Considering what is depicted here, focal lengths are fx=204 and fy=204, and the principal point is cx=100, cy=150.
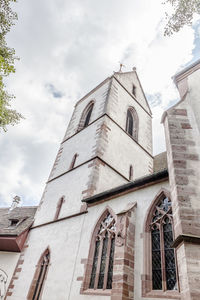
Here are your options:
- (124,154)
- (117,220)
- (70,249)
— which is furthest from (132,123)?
(117,220)

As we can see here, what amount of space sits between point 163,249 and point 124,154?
7333mm

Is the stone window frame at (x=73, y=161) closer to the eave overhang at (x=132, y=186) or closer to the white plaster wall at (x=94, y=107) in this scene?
the white plaster wall at (x=94, y=107)

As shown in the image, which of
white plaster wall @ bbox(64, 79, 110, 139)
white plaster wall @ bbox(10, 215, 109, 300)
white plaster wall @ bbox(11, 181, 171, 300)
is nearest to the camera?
white plaster wall @ bbox(11, 181, 171, 300)

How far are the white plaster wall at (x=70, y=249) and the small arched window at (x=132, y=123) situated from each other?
7.77 m

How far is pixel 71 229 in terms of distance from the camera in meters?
8.07

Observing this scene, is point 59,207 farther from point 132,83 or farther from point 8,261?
point 132,83

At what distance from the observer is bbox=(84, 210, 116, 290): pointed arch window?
19.6 feet

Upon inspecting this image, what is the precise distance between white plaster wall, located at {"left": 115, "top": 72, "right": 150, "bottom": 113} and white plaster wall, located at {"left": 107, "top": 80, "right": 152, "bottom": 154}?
0.90m

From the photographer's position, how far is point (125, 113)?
1438 centimetres

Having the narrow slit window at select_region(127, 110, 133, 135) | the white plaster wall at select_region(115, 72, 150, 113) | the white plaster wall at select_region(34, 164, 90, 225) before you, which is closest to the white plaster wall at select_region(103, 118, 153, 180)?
the narrow slit window at select_region(127, 110, 133, 135)

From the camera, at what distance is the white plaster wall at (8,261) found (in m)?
9.51

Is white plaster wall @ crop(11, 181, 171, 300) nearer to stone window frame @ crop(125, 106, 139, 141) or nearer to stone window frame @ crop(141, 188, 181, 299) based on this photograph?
stone window frame @ crop(141, 188, 181, 299)

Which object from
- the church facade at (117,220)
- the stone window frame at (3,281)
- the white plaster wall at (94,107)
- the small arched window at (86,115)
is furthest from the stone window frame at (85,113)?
the stone window frame at (3,281)

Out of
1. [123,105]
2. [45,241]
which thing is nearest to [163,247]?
[45,241]
